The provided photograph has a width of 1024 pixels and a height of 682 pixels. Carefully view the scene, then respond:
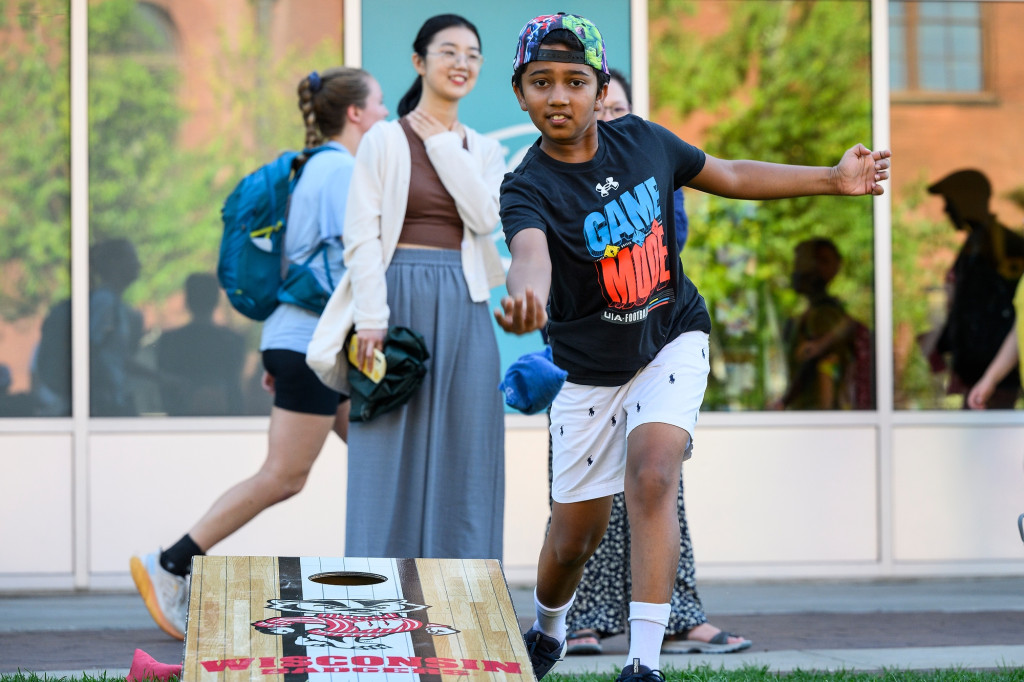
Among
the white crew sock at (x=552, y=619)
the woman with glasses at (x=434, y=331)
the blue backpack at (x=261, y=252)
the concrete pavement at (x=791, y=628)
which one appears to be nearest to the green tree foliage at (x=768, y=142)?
the concrete pavement at (x=791, y=628)

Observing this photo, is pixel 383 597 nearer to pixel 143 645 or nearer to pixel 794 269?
pixel 143 645

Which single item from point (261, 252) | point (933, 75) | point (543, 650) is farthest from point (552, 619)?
point (933, 75)

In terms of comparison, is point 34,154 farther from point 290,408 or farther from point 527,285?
point 527,285

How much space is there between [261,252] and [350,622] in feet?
7.91

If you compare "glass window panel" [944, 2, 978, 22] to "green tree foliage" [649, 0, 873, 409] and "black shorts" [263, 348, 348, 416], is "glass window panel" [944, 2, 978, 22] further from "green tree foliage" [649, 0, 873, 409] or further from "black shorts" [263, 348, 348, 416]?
"black shorts" [263, 348, 348, 416]

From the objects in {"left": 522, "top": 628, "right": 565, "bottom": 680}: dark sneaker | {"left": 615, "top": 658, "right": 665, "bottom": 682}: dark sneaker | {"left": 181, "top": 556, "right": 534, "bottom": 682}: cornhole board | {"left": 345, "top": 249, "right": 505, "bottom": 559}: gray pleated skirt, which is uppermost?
{"left": 345, "top": 249, "right": 505, "bottom": 559}: gray pleated skirt

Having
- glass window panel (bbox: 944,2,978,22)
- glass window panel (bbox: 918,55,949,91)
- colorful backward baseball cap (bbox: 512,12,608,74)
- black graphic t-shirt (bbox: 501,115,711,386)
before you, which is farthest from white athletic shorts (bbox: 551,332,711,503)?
glass window panel (bbox: 944,2,978,22)

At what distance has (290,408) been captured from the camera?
5.15 metres

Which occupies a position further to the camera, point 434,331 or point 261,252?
point 261,252

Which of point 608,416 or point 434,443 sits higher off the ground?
point 608,416

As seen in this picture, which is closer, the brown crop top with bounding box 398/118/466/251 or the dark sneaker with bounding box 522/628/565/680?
the dark sneaker with bounding box 522/628/565/680

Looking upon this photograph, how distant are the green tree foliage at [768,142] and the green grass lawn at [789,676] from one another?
2.95 m

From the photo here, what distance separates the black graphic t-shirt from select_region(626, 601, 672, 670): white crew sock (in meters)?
0.71

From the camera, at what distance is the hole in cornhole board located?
3512 mm
